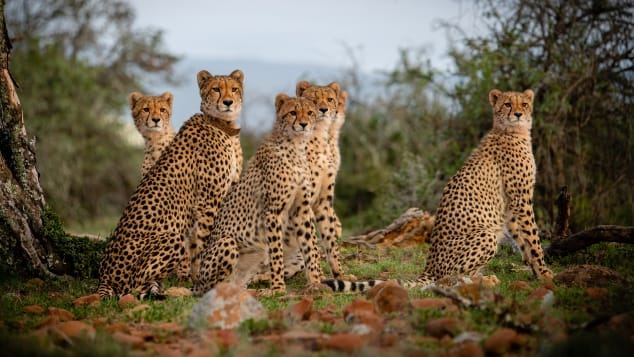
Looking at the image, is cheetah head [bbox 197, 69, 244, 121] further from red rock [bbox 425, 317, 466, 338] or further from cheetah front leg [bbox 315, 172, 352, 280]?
red rock [bbox 425, 317, 466, 338]

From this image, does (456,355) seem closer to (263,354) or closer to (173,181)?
(263,354)

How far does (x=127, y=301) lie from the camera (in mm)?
4938

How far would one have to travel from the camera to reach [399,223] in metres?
7.84

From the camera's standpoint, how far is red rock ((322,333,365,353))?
140 inches

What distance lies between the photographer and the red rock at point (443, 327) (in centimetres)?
383

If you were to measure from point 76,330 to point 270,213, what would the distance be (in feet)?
6.34

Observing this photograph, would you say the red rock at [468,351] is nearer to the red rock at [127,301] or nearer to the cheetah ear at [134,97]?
the red rock at [127,301]

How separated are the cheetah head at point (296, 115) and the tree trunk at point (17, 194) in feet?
7.01

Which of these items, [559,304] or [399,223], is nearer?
[559,304]

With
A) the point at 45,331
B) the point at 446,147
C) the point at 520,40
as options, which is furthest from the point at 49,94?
the point at 45,331

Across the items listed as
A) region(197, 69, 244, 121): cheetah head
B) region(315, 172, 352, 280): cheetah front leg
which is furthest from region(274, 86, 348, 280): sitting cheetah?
region(197, 69, 244, 121): cheetah head

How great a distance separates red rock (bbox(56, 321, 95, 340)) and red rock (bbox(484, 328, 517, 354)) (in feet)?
6.52

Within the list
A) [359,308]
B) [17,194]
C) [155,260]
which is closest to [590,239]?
[359,308]

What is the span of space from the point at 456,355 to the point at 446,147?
673 centimetres
